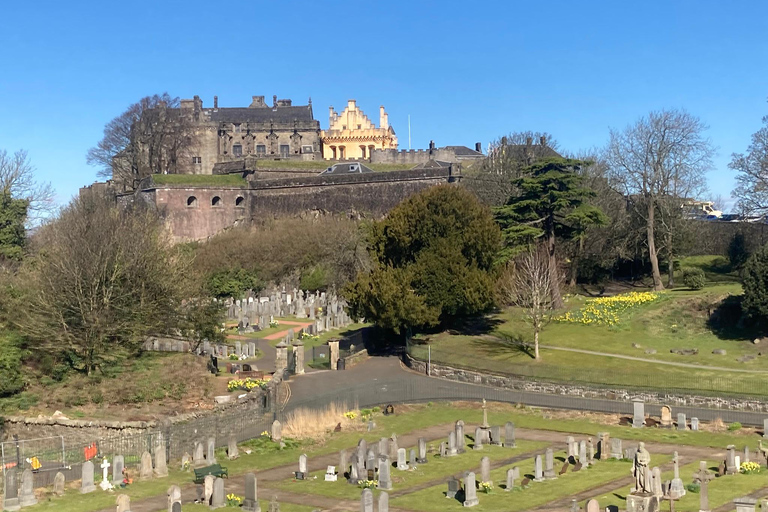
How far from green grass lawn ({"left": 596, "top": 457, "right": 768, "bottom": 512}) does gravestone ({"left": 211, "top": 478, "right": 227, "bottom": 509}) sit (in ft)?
26.5

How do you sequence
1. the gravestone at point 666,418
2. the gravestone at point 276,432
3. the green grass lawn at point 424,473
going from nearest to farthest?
1. the green grass lawn at point 424,473
2. the gravestone at point 276,432
3. the gravestone at point 666,418

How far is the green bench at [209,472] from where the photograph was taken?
21.2m

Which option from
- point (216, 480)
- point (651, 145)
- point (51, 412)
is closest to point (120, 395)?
point (51, 412)

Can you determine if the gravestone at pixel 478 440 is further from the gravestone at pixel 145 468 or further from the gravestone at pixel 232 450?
the gravestone at pixel 145 468

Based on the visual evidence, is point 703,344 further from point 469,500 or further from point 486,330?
point 469,500

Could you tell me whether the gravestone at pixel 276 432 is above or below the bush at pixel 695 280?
below

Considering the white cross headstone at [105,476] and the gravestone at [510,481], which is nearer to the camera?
the gravestone at [510,481]

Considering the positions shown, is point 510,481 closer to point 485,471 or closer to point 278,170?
point 485,471

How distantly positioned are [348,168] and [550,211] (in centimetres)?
3426

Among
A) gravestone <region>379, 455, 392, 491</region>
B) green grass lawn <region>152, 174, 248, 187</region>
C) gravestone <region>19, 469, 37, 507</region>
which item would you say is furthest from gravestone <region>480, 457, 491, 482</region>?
green grass lawn <region>152, 174, 248, 187</region>

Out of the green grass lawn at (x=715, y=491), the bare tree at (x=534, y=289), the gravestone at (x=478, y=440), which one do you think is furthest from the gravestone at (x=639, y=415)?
the bare tree at (x=534, y=289)

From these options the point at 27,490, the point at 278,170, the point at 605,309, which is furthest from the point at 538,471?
the point at 278,170

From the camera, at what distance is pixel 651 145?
50062 millimetres

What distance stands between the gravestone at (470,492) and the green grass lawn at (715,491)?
2684 millimetres
